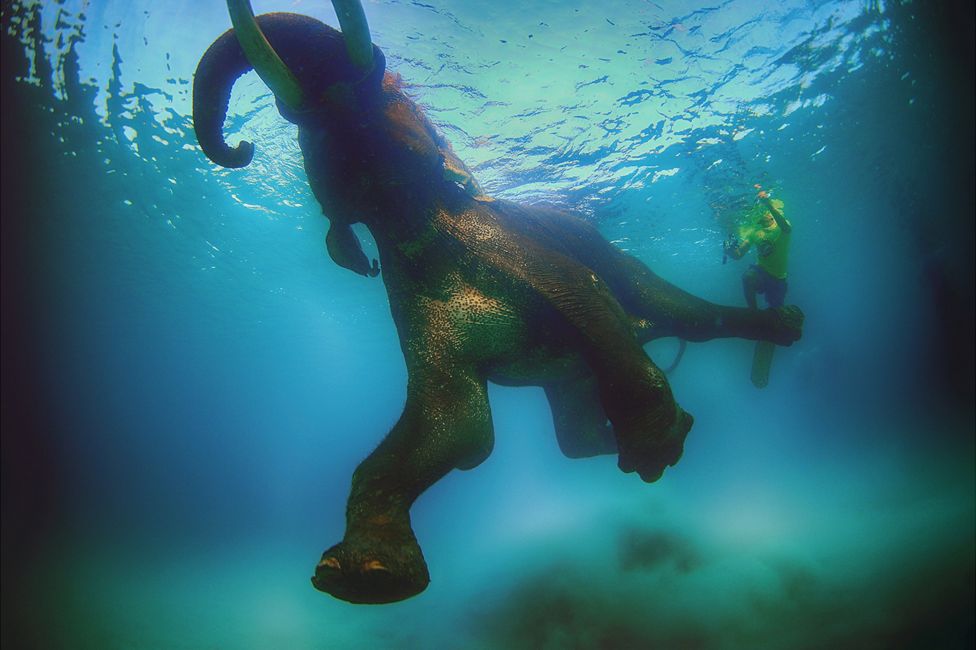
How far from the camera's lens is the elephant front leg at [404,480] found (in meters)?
1.35

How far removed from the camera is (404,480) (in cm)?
161

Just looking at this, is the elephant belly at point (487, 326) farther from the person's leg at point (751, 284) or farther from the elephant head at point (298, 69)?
the person's leg at point (751, 284)

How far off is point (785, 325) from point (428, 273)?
231 centimetres

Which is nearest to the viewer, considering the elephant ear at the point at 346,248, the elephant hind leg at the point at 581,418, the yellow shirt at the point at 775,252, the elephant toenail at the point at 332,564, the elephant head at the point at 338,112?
the elephant toenail at the point at 332,564

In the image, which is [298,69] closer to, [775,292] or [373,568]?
[373,568]

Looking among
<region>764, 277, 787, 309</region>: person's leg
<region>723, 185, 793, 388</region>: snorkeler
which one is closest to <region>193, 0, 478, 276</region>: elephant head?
<region>723, 185, 793, 388</region>: snorkeler

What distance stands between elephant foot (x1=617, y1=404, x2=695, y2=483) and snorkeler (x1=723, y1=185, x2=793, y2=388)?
1389mm

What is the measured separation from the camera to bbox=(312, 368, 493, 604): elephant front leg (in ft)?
4.44

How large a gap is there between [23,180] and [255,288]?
35.3ft

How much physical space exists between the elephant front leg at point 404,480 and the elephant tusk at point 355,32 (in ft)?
4.74

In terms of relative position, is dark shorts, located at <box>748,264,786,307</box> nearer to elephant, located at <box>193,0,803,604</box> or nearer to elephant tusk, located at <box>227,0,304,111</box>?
elephant, located at <box>193,0,803,604</box>

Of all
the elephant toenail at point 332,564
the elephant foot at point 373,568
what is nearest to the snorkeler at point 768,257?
the elephant foot at point 373,568

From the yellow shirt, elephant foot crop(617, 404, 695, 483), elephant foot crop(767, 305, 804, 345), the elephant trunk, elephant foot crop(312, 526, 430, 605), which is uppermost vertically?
the yellow shirt

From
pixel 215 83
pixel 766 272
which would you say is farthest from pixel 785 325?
pixel 766 272
